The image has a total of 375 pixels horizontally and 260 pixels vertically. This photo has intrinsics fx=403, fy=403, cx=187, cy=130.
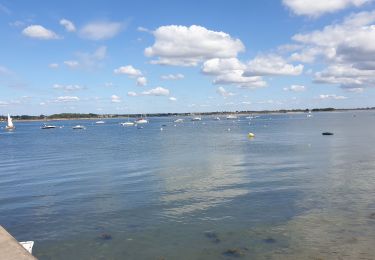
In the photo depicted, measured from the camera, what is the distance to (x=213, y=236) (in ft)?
78.3

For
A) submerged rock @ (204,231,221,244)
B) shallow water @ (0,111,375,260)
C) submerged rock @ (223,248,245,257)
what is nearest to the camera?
submerged rock @ (223,248,245,257)

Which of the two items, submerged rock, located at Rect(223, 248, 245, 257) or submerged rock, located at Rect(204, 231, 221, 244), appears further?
submerged rock, located at Rect(204, 231, 221, 244)

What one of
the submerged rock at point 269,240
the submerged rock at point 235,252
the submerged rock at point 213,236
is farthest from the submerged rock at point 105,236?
the submerged rock at point 269,240

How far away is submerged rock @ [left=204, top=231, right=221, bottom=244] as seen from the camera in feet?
76.0

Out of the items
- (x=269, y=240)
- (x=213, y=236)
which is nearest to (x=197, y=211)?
A: (x=213, y=236)

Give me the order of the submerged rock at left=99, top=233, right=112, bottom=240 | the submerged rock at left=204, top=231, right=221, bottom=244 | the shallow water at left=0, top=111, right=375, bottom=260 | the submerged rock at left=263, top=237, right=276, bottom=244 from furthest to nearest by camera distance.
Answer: the submerged rock at left=99, top=233, right=112, bottom=240
the submerged rock at left=204, top=231, right=221, bottom=244
the submerged rock at left=263, top=237, right=276, bottom=244
the shallow water at left=0, top=111, right=375, bottom=260

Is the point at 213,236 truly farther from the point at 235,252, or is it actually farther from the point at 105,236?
the point at 105,236

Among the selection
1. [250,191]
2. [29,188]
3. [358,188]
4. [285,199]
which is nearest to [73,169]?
[29,188]

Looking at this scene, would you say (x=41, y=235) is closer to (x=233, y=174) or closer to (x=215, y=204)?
(x=215, y=204)

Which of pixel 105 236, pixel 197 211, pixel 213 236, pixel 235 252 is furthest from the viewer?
pixel 197 211

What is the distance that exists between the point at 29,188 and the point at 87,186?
5716 millimetres

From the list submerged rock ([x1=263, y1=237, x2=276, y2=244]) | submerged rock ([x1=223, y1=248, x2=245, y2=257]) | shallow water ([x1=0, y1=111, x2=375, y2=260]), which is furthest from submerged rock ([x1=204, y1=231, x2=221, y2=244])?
submerged rock ([x1=263, y1=237, x2=276, y2=244])

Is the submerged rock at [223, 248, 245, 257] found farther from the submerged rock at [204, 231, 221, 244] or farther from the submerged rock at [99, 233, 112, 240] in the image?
the submerged rock at [99, 233, 112, 240]

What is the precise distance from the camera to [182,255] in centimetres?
2128
